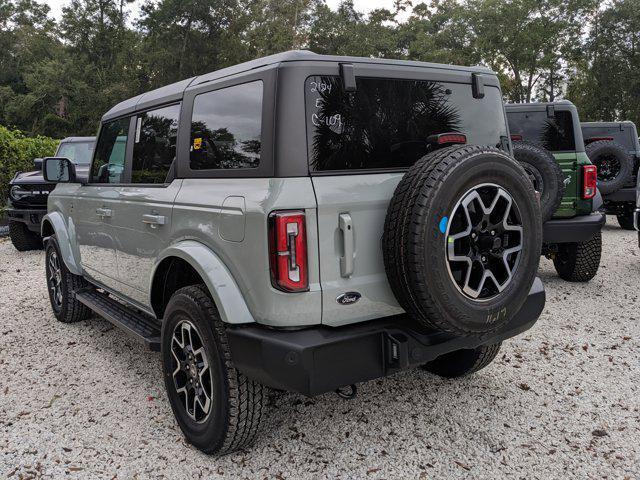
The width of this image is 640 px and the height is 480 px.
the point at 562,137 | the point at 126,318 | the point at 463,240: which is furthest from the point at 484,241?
Answer: the point at 562,137

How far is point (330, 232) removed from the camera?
7.95 ft

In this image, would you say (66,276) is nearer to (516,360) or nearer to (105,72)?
(516,360)

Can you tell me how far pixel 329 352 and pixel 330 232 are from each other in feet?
1.75

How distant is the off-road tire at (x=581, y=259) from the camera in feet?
20.5

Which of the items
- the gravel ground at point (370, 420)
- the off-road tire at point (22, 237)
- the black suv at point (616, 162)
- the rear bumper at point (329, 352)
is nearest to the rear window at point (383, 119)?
the rear bumper at point (329, 352)

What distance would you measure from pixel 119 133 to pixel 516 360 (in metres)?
3.52

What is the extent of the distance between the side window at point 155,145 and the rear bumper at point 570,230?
13.4ft

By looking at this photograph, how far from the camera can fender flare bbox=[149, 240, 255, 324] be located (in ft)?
8.16

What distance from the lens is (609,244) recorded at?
9.18m

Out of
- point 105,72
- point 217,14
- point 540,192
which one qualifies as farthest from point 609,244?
point 105,72

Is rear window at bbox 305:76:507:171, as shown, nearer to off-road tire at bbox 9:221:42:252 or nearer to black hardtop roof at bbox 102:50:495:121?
black hardtop roof at bbox 102:50:495:121

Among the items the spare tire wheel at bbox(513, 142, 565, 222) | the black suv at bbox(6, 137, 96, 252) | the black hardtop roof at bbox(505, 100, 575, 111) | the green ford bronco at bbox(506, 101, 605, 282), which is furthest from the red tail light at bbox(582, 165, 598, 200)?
the black suv at bbox(6, 137, 96, 252)

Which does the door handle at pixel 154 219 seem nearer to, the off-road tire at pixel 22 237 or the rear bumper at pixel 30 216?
the rear bumper at pixel 30 216

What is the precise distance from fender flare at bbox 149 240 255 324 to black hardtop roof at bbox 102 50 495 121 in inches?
37.0
